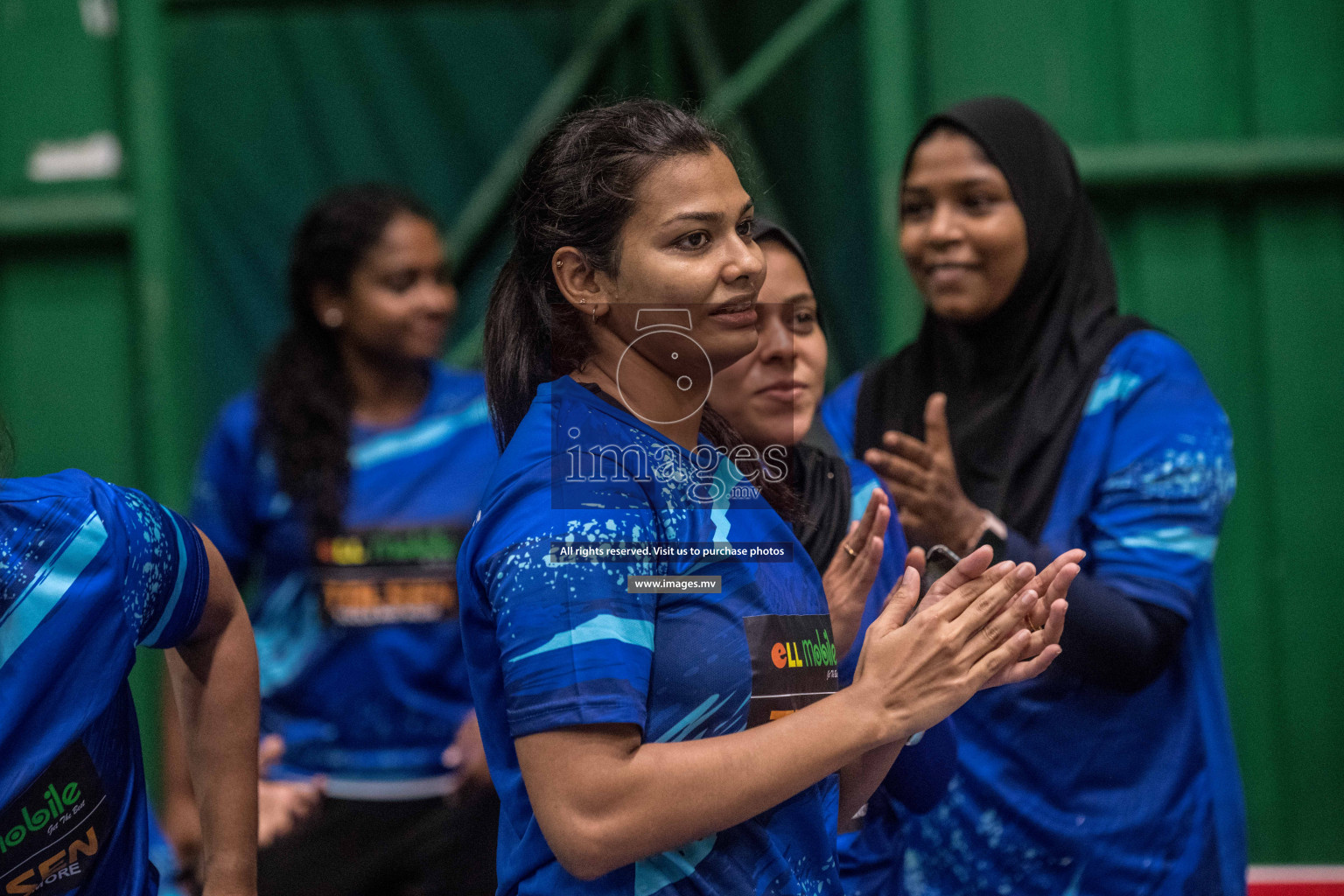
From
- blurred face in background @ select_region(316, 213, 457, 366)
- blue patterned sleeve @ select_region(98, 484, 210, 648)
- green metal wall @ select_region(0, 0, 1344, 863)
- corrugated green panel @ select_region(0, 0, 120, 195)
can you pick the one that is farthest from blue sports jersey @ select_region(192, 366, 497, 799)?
blue patterned sleeve @ select_region(98, 484, 210, 648)

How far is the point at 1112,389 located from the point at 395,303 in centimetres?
159

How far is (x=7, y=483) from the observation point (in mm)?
1244

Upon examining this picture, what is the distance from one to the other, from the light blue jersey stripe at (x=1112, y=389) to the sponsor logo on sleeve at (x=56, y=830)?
133cm

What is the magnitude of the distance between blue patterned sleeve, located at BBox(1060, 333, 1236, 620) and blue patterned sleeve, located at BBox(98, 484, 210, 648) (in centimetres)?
113

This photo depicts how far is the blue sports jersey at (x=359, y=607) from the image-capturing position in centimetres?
257

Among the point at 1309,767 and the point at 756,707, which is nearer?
the point at 756,707

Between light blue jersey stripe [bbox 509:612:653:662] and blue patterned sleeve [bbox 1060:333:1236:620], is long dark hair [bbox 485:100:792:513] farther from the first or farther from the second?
blue patterned sleeve [bbox 1060:333:1236:620]

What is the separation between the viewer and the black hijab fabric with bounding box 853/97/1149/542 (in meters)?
1.85

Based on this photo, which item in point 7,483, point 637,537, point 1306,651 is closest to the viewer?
point 637,537

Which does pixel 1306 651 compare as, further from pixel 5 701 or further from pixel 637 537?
pixel 5 701

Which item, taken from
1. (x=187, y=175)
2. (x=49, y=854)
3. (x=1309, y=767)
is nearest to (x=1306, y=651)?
(x=1309, y=767)

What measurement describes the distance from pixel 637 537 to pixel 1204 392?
106 cm

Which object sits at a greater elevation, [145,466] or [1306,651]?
[145,466]

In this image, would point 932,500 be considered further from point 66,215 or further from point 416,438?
point 66,215
